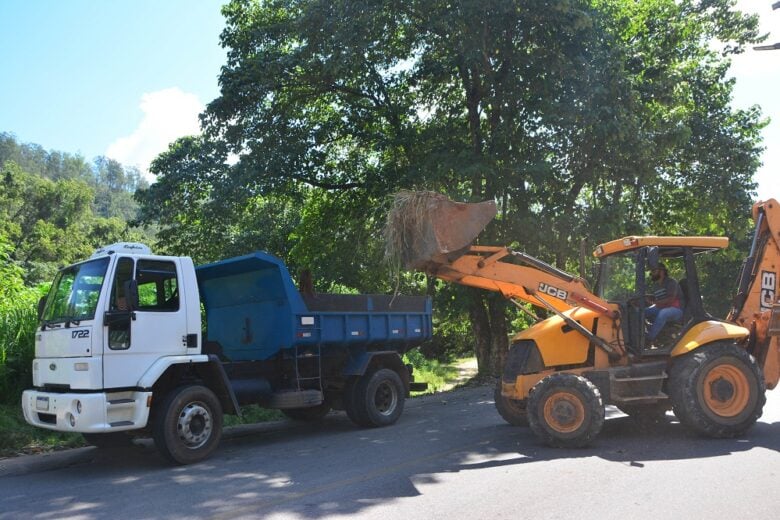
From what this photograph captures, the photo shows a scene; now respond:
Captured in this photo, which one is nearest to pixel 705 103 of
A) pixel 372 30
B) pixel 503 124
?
pixel 503 124

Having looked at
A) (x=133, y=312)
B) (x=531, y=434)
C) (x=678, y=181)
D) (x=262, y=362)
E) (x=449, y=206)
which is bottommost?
(x=531, y=434)

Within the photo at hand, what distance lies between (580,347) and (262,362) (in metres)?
4.48

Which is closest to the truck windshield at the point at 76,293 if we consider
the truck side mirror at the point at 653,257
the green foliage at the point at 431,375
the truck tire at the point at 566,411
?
the truck tire at the point at 566,411

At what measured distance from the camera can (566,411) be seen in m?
7.82

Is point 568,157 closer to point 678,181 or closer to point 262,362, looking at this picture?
point 678,181

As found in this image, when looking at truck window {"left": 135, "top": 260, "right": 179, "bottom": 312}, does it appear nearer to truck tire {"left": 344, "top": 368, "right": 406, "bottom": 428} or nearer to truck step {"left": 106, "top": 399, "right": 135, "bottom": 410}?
truck step {"left": 106, "top": 399, "right": 135, "bottom": 410}

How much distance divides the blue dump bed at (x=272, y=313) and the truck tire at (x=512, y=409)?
2.25 m

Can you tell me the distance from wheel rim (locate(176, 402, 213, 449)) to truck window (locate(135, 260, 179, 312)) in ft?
4.04

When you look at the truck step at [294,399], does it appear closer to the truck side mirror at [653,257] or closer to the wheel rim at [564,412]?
the wheel rim at [564,412]

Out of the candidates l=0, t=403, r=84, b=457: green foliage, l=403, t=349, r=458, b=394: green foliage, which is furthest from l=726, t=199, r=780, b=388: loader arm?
l=0, t=403, r=84, b=457: green foliage

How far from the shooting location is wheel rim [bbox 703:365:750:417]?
804cm

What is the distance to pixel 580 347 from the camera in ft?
28.9

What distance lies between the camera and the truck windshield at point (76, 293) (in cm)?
752

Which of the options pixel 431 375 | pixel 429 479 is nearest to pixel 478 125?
pixel 431 375
